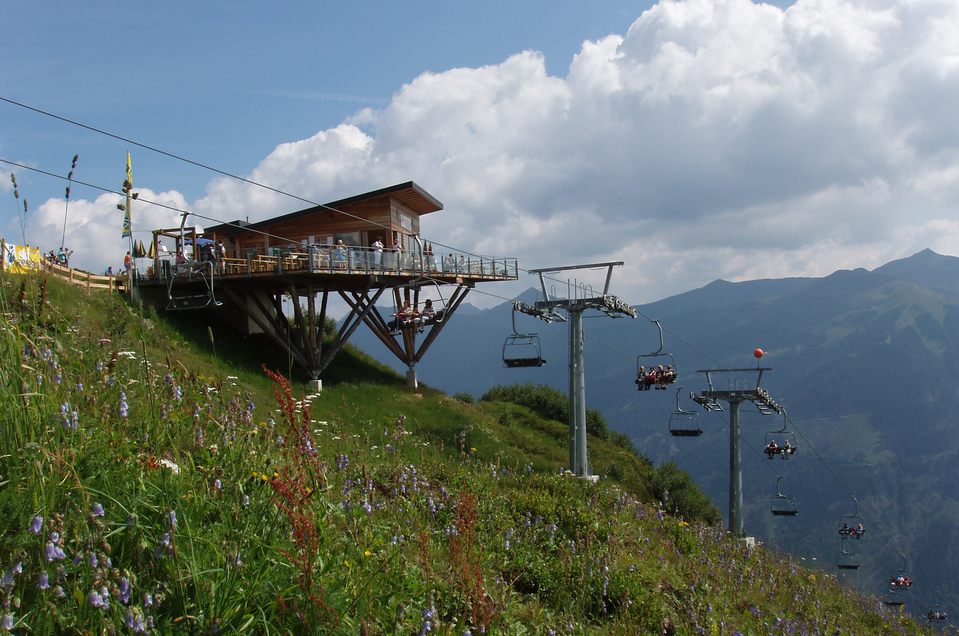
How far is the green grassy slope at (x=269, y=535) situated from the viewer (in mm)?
3012

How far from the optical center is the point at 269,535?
3750mm

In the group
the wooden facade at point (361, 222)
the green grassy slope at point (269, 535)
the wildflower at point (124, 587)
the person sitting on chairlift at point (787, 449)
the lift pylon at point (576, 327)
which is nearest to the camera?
the wildflower at point (124, 587)

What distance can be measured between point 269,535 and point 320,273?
845 inches

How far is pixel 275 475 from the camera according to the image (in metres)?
3.88

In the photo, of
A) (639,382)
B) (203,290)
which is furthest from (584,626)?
(203,290)

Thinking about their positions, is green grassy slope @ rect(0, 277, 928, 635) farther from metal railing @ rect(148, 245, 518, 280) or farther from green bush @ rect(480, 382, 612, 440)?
green bush @ rect(480, 382, 612, 440)

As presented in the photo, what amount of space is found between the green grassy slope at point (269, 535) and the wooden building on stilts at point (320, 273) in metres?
16.5

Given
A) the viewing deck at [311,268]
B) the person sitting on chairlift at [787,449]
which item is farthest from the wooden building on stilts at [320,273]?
the person sitting on chairlift at [787,449]

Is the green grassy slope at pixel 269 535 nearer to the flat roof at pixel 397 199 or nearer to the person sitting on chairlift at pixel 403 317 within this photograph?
the person sitting on chairlift at pixel 403 317

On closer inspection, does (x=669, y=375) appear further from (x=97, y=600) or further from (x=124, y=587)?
(x=97, y=600)

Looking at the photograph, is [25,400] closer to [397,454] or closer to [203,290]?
[397,454]

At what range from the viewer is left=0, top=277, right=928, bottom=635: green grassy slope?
301 cm

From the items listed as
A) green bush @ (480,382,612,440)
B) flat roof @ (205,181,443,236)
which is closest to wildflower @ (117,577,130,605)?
flat roof @ (205,181,443,236)

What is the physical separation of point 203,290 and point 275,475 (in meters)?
25.7
